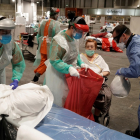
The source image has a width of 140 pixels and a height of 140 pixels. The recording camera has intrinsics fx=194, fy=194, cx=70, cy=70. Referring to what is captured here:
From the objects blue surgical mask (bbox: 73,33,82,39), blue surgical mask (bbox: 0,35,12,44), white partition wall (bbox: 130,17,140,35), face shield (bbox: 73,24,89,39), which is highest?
white partition wall (bbox: 130,17,140,35)

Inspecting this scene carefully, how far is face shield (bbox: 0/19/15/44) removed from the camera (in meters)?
1.55

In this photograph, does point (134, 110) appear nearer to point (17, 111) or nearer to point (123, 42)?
point (123, 42)

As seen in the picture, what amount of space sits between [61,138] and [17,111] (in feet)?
1.26

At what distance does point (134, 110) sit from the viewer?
3.12m

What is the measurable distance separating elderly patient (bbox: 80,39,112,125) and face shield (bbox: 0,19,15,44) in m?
1.23

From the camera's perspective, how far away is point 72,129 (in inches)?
61.6

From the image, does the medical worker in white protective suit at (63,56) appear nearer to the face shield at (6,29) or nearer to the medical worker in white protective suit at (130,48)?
the medical worker in white protective suit at (130,48)

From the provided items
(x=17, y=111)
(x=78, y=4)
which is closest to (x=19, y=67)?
(x=17, y=111)

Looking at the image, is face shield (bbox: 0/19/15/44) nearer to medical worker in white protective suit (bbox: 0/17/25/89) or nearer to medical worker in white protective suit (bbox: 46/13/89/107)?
medical worker in white protective suit (bbox: 0/17/25/89)

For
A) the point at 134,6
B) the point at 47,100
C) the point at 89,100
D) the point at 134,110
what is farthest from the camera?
the point at 134,6

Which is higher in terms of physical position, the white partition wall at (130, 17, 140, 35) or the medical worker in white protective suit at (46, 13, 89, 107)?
the white partition wall at (130, 17, 140, 35)

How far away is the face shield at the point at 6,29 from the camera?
1553 millimetres

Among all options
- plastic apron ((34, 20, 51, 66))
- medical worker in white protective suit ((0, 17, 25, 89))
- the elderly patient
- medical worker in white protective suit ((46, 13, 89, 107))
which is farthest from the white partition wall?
medical worker in white protective suit ((0, 17, 25, 89))

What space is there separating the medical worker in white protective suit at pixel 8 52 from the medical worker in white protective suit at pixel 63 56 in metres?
0.34
